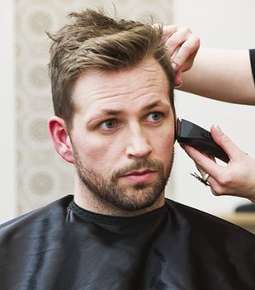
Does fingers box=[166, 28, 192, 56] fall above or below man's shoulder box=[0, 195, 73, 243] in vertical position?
above

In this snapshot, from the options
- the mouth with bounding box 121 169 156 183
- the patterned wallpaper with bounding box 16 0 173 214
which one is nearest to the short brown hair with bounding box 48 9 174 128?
the mouth with bounding box 121 169 156 183

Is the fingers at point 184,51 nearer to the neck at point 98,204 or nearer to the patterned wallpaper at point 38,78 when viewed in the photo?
the neck at point 98,204

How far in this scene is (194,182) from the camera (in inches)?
137

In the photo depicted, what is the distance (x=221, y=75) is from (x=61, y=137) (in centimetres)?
55

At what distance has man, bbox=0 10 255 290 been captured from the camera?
159 centimetres

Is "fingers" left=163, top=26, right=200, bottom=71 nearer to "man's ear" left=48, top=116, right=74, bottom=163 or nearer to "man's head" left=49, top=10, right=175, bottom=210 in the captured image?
"man's head" left=49, top=10, right=175, bottom=210

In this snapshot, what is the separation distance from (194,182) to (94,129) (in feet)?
6.31

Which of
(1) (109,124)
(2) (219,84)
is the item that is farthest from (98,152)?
(2) (219,84)

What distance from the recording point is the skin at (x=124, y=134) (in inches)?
62.1

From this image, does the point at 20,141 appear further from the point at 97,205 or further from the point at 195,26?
the point at 97,205

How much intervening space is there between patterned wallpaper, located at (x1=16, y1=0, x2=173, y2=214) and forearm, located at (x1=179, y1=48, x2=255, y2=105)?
1527 millimetres

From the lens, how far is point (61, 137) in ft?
5.67

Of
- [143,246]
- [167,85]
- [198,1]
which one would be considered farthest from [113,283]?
[198,1]

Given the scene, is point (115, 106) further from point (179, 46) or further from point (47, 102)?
point (47, 102)
